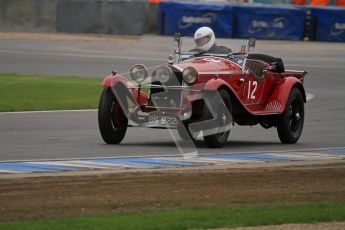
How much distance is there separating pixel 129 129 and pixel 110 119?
8.93 ft

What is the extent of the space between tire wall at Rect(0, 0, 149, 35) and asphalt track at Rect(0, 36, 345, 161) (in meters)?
1.06

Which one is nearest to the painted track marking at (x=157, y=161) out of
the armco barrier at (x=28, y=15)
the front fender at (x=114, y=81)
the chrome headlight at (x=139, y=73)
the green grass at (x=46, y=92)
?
the front fender at (x=114, y=81)

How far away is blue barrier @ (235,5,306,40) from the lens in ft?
125

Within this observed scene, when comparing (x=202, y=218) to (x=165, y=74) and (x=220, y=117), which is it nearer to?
(x=220, y=117)

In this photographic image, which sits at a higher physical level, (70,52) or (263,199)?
(263,199)

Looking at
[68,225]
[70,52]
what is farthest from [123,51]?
[68,225]

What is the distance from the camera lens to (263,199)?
397 inches

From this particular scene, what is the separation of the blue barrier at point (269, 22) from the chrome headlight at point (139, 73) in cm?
2400

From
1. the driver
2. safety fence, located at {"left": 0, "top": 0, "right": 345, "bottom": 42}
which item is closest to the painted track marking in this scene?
the driver

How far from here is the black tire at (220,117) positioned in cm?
1391

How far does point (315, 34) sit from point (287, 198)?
97.1ft

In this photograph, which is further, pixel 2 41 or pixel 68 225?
pixel 2 41

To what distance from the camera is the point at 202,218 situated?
29.0ft

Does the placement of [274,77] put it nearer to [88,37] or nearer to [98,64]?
[98,64]
